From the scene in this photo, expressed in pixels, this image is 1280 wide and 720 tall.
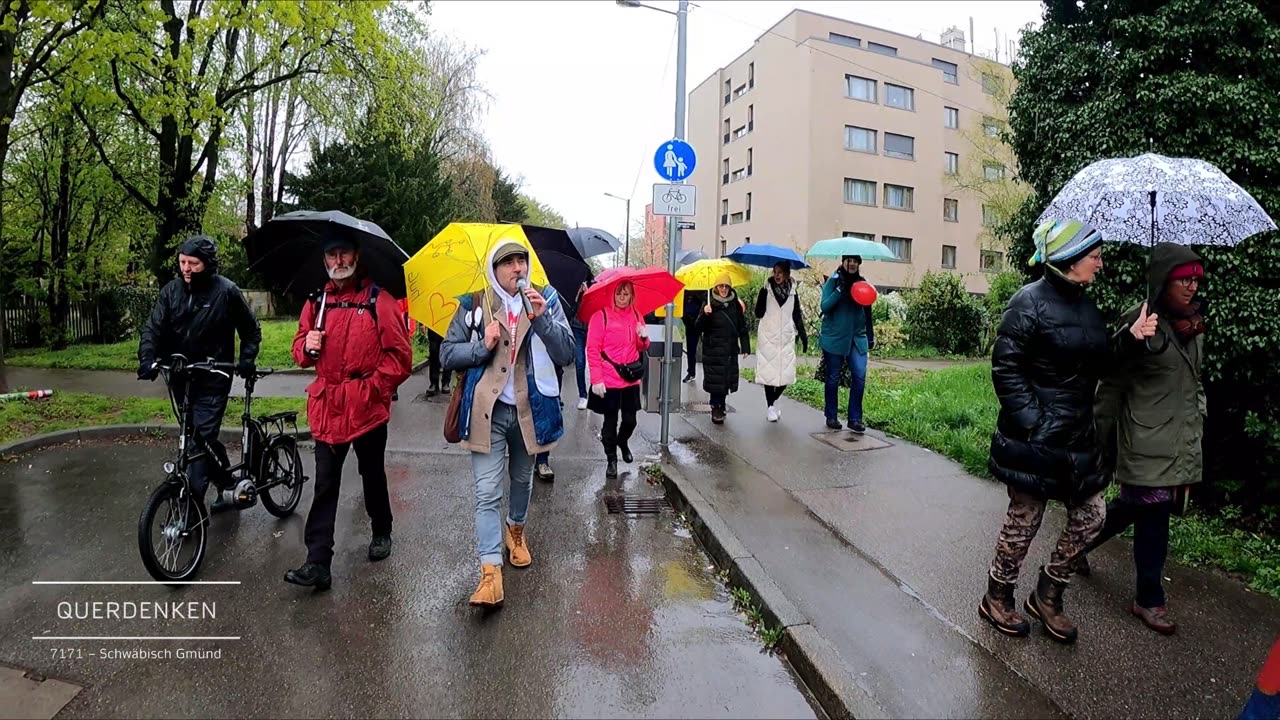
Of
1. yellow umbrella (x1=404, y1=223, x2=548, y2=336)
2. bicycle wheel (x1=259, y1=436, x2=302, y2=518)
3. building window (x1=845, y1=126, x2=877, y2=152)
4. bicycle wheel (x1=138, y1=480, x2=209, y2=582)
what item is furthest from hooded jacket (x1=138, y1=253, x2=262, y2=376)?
building window (x1=845, y1=126, x2=877, y2=152)

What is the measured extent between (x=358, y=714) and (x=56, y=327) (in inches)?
739

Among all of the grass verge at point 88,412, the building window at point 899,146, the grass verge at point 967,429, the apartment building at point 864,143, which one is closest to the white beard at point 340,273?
the grass verge at point 88,412

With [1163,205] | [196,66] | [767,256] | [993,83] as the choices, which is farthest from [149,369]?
[993,83]

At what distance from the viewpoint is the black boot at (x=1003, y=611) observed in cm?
343

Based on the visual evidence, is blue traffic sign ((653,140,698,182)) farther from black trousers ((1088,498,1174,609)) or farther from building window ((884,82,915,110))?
building window ((884,82,915,110))

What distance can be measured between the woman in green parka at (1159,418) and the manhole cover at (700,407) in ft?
19.3

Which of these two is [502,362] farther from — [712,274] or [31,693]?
[712,274]

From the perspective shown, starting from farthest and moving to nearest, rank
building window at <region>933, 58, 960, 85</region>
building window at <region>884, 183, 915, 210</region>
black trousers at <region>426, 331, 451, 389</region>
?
1. building window at <region>933, 58, 960, 85</region>
2. building window at <region>884, 183, 915, 210</region>
3. black trousers at <region>426, 331, 451, 389</region>

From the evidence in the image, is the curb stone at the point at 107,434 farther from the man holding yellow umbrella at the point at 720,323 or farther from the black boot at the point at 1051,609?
the black boot at the point at 1051,609

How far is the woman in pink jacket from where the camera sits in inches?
240

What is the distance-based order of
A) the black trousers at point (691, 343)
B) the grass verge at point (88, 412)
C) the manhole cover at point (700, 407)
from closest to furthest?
1. the grass verge at point (88, 412)
2. the manhole cover at point (700, 407)
3. the black trousers at point (691, 343)

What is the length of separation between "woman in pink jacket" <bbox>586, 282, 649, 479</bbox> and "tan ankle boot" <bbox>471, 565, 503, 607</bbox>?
2391mm

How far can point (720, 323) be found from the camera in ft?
28.0

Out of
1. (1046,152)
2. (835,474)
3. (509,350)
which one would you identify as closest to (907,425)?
(835,474)
